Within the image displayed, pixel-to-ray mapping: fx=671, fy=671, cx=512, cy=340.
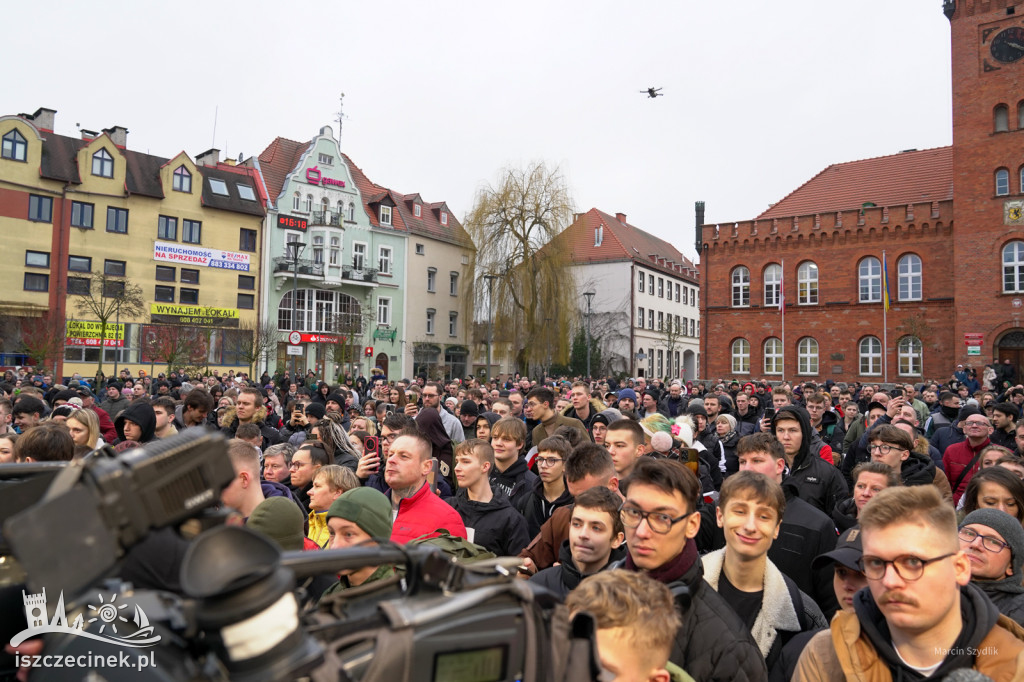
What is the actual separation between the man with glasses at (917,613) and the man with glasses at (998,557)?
97 centimetres

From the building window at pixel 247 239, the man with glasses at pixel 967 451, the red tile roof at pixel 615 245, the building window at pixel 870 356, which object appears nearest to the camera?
the man with glasses at pixel 967 451

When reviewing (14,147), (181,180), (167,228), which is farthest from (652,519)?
(181,180)

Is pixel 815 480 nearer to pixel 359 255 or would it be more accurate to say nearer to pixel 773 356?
pixel 773 356

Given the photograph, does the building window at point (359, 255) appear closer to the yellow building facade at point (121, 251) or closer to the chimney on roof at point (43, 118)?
the yellow building facade at point (121, 251)

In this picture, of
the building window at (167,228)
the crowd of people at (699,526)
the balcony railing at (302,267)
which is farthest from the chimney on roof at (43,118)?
the crowd of people at (699,526)

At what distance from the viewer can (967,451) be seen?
7.46m

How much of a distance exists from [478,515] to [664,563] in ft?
7.67

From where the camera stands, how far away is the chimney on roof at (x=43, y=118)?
36.3 metres

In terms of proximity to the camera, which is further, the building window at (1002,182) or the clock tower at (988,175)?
the building window at (1002,182)

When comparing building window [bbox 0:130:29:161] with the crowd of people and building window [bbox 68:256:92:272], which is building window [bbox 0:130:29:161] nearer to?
building window [bbox 68:256:92:272]

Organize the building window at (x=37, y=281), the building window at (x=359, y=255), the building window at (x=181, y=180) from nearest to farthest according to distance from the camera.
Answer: the building window at (x=37, y=281)
the building window at (x=181, y=180)
the building window at (x=359, y=255)

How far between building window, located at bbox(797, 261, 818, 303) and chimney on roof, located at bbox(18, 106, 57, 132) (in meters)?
42.4

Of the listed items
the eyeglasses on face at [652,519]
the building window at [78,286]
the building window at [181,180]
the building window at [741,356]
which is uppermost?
the building window at [181,180]

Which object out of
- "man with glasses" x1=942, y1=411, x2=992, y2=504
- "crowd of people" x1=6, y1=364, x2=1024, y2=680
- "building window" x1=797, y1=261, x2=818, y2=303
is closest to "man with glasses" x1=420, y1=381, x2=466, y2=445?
"crowd of people" x1=6, y1=364, x2=1024, y2=680
